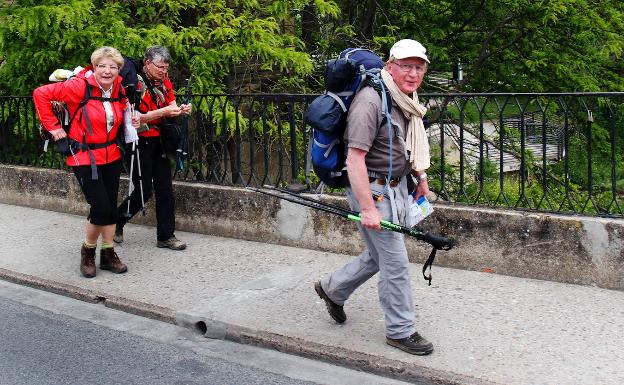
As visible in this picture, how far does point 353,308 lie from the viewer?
5.66m

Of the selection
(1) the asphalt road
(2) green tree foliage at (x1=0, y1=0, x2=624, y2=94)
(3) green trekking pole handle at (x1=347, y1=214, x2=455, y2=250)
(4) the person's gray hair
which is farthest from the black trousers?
(3) green trekking pole handle at (x1=347, y1=214, x2=455, y2=250)

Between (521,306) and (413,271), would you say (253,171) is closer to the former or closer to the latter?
(413,271)

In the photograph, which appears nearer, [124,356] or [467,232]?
[124,356]

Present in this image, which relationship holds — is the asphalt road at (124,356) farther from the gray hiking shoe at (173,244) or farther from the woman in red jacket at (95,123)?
the gray hiking shoe at (173,244)

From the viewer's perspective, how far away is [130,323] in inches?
228

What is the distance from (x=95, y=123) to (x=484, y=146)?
3.38m

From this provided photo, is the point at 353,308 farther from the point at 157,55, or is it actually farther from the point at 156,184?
the point at 157,55

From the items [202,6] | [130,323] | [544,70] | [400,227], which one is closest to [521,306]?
[400,227]

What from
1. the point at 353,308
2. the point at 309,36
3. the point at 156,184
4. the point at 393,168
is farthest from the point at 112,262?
the point at 309,36

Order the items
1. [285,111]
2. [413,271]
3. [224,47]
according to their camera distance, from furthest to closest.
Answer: [224,47]
[285,111]
[413,271]

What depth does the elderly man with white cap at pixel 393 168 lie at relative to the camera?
4.48 meters

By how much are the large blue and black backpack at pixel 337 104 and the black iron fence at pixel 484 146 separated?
1223 mm

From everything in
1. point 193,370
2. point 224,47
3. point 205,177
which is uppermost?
point 224,47

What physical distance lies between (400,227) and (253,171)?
11.1 ft
